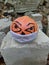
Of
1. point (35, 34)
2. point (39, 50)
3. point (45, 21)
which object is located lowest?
point (45, 21)

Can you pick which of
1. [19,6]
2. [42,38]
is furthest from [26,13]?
[42,38]

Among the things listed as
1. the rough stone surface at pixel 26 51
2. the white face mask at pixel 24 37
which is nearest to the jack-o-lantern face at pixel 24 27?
the white face mask at pixel 24 37

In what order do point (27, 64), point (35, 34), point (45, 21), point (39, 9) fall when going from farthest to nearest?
point (39, 9)
point (45, 21)
point (27, 64)
point (35, 34)

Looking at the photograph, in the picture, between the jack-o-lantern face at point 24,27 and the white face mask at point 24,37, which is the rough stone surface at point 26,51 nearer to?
the white face mask at point 24,37

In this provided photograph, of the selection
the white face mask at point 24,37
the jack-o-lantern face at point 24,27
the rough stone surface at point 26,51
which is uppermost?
the jack-o-lantern face at point 24,27

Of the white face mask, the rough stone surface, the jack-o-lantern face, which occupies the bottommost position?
the rough stone surface

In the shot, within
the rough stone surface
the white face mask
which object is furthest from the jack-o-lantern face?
the rough stone surface

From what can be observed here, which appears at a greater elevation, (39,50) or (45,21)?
(39,50)

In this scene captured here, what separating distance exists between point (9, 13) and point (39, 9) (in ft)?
2.72

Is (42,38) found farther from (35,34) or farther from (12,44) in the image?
(12,44)

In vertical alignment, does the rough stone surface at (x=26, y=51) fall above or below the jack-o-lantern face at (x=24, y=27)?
below

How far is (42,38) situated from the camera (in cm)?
348

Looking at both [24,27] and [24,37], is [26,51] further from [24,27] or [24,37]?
[24,27]

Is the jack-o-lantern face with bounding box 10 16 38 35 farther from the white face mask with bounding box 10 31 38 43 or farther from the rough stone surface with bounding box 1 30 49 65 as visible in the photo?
the rough stone surface with bounding box 1 30 49 65
